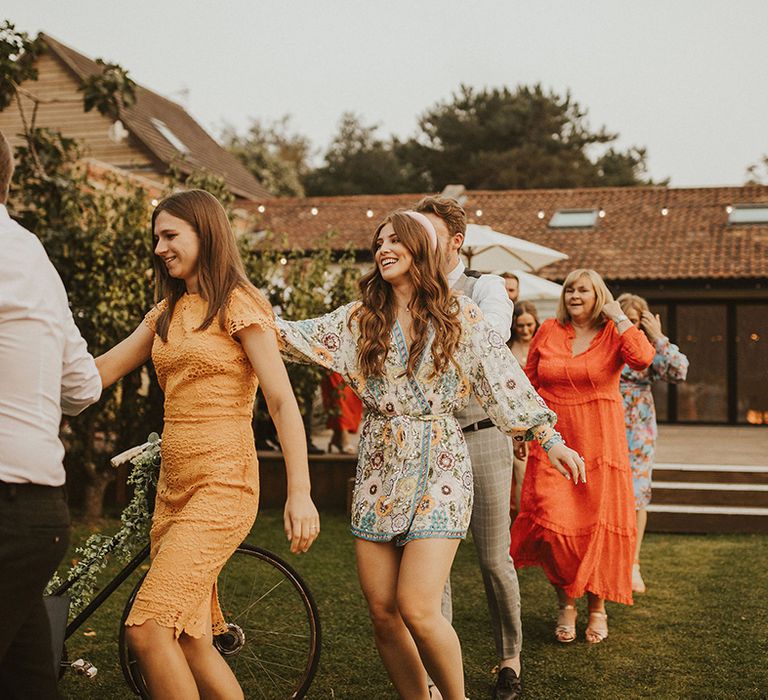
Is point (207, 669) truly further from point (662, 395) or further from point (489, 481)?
point (662, 395)

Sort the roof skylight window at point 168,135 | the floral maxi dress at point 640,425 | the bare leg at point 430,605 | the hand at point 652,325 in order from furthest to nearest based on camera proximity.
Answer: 1. the roof skylight window at point 168,135
2. the floral maxi dress at point 640,425
3. the hand at point 652,325
4. the bare leg at point 430,605

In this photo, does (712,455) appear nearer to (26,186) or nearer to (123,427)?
(123,427)

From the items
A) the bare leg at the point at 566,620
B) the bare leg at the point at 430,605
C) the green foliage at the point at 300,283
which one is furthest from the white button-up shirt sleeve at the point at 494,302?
the green foliage at the point at 300,283

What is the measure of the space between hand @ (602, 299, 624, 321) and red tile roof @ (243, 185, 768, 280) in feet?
40.4

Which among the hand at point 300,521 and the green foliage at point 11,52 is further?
the green foliage at point 11,52

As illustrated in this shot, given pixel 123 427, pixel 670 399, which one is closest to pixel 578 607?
pixel 123 427

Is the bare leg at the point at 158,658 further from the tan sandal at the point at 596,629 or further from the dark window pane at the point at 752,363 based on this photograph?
the dark window pane at the point at 752,363

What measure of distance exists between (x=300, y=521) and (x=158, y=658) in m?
0.58

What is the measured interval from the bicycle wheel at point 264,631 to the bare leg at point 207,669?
56cm

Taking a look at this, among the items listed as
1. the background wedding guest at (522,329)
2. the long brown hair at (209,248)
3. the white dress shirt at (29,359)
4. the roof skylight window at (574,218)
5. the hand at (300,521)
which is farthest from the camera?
the roof skylight window at (574,218)

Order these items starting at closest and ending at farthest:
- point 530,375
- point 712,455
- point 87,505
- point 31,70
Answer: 1. point 530,375
2. point 31,70
3. point 87,505
4. point 712,455

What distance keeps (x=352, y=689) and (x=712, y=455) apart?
9.01 metres

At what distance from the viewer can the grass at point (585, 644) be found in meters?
4.52

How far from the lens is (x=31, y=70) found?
8.05 meters
